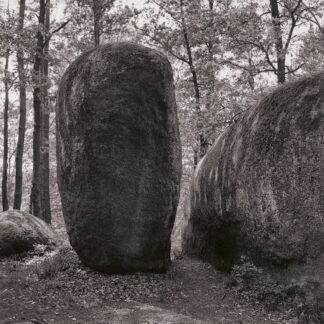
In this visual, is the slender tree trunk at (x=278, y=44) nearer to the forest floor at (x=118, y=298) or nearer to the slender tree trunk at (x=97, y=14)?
the slender tree trunk at (x=97, y=14)

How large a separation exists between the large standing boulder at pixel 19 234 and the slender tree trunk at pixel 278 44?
10.0m

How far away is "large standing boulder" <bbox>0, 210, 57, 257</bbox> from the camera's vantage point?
10.5 metres

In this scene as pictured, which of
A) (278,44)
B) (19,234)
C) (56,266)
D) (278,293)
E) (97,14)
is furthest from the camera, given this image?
(278,44)

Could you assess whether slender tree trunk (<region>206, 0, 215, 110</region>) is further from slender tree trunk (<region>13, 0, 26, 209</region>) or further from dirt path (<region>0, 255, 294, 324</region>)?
dirt path (<region>0, 255, 294, 324</region>)

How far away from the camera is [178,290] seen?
26.0 ft

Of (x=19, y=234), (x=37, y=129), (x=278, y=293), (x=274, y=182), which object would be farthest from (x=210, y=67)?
(x=278, y=293)

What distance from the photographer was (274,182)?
23.7 feet

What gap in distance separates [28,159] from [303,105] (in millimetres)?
30706

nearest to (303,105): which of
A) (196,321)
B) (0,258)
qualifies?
(196,321)

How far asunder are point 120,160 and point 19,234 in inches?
172

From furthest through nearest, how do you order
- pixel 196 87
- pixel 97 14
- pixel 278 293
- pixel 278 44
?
1. pixel 196 87
2. pixel 278 44
3. pixel 97 14
4. pixel 278 293

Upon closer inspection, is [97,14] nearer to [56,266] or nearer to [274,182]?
[56,266]

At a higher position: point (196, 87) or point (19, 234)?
point (196, 87)

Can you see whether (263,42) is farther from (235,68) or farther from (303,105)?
(303,105)
